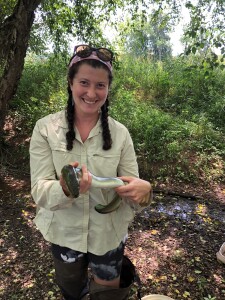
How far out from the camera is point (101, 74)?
5.38 feet

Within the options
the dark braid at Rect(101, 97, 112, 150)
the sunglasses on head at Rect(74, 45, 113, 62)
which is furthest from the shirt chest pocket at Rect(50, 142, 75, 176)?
the sunglasses on head at Rect(74, 45, 113, 62)

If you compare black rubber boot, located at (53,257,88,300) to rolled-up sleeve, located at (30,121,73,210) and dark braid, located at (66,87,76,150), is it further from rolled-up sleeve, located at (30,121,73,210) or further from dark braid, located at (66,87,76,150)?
dark braid, located at (66,87,76,150)

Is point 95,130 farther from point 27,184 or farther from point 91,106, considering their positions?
point 27,184

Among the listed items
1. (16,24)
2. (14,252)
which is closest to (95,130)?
(14,252)

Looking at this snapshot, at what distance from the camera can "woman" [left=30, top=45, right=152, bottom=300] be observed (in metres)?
1.63

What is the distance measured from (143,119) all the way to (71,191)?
5385 millimetres

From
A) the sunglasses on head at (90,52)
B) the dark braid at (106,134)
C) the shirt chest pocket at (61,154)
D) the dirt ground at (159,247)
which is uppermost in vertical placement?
the sunglasses on head at (90,52)

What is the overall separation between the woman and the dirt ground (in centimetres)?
142

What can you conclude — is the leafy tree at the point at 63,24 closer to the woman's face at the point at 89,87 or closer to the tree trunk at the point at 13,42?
the tree trunk at the point at 13,42

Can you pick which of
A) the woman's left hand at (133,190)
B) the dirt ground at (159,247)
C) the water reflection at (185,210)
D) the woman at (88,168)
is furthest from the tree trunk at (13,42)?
the woman's left hand at (133,190)

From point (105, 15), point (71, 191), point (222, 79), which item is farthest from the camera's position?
point (222, 79)

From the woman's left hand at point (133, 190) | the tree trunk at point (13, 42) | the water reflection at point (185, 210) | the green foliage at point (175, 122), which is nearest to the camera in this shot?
the woman's left hand at point (133, 190)

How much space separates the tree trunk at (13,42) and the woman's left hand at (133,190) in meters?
4.56

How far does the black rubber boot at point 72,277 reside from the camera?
1856 millimetres
